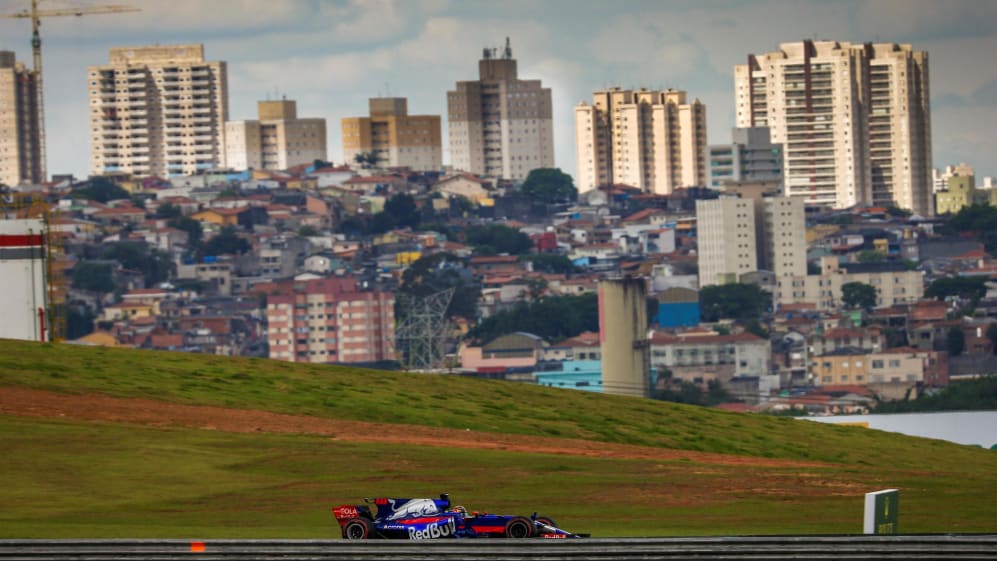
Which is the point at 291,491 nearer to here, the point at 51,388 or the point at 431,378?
the point at 51,388

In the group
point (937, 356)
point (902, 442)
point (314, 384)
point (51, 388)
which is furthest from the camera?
point (937, 356)

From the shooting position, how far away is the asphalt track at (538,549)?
2598cm

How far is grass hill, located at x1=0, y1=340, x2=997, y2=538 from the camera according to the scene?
112 feet

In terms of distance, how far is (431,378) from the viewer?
60000mm

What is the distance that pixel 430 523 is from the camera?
28391 mm

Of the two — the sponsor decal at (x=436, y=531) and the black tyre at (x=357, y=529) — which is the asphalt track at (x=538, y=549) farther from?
the black tyre at (x=357, y=529)

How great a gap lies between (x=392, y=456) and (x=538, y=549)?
15.4m

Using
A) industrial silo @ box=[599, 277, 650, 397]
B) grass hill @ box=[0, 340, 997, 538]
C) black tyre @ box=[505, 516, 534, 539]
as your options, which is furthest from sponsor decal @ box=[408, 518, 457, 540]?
industrial silo @ box=[599, 277, 650, 397]

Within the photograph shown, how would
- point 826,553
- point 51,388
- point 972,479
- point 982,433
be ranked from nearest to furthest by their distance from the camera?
1. point 826,553
2. point 972,479
3. point 51,388
4. point 982,433

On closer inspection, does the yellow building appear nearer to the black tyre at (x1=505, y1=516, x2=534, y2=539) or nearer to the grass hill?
the grass hill

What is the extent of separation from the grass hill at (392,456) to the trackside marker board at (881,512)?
3329mm

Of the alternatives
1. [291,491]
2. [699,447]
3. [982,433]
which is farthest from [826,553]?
[982,433]

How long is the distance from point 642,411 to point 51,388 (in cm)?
1714

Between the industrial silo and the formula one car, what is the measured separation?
108m
